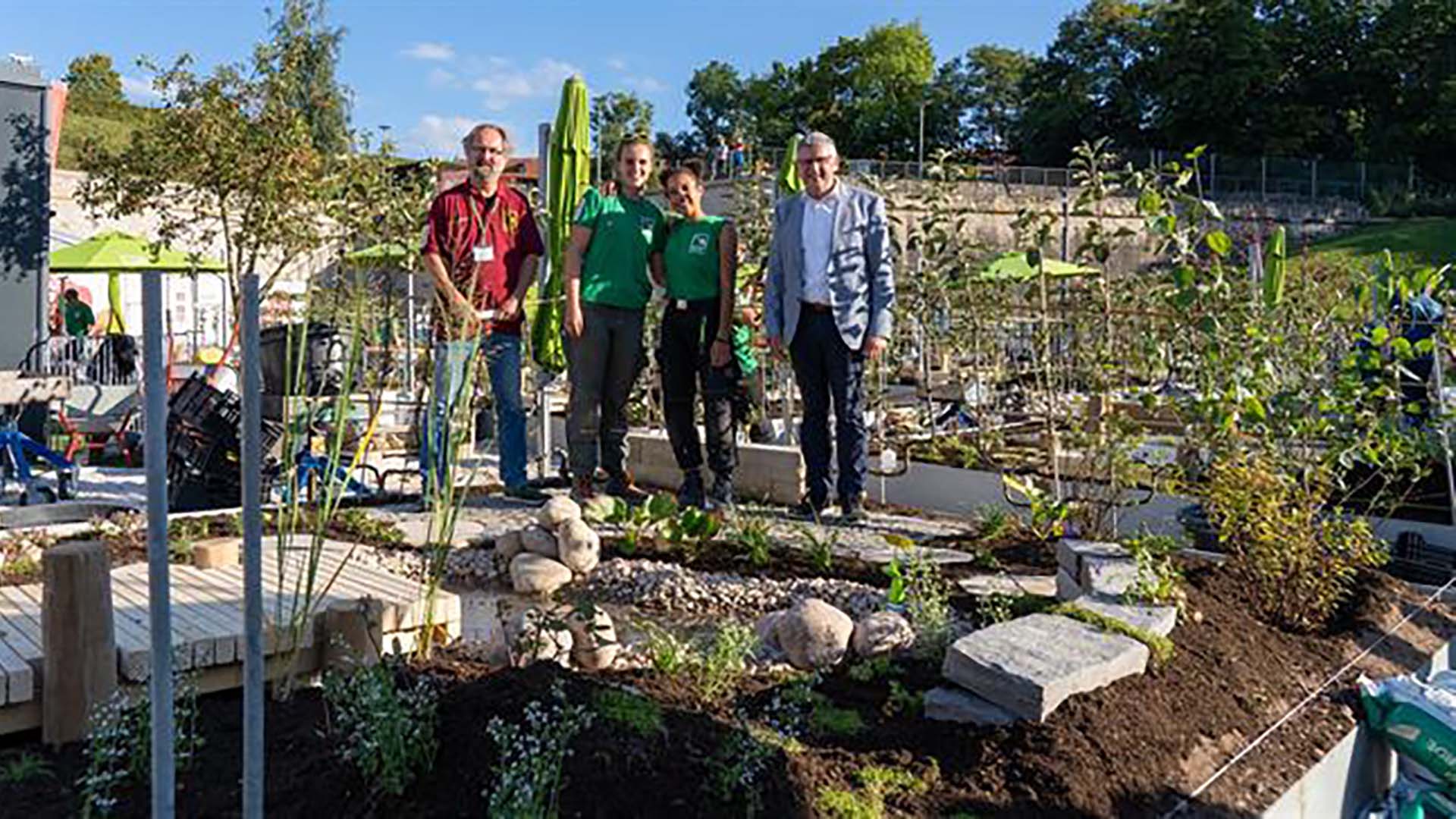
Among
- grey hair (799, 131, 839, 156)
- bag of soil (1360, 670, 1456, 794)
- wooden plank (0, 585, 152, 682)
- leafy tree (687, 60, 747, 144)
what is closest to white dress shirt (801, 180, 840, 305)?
grey hair (799, 131, 839, 156)

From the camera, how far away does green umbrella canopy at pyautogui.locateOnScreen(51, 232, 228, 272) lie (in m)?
11.4

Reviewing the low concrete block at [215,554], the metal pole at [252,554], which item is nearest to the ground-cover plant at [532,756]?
the metal pole at [252,554]

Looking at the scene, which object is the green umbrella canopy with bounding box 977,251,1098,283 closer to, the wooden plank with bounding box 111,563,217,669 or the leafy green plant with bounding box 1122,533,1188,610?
the leafy green plant with bounding box 1122,533,1188,610

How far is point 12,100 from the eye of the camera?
10.1 meters

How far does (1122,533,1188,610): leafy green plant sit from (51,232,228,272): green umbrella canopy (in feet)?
31.4

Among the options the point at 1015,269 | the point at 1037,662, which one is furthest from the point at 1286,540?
the point at 1015,269

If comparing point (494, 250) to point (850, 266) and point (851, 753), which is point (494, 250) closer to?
point (850, 266)

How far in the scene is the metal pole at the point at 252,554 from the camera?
167 centimetres

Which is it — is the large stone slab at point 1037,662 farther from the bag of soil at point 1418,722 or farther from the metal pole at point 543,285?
the metal pole at point 543,285

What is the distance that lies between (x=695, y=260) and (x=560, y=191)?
1.61 metres

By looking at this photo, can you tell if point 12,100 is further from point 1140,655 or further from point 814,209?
point 1140,655

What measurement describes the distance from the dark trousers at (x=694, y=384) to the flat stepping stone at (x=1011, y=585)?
1.80m

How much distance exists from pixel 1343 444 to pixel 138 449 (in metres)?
7.96


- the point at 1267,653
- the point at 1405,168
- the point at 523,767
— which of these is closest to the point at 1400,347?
the point at 1267,653
